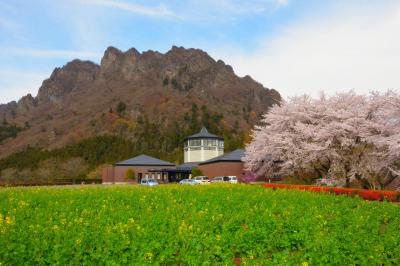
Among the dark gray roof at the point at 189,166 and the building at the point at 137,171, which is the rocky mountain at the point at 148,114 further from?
the building at the point at 137,171

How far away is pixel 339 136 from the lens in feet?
124

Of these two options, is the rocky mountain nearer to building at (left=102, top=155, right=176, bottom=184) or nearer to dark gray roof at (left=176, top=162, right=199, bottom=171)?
dark gray roof at (left=176, top=162, right=199, bottom=171)

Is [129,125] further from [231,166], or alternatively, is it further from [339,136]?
[339,136]

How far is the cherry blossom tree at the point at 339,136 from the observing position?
113 ft

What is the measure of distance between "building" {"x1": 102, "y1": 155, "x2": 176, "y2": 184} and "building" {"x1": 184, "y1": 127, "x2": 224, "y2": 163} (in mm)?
5417

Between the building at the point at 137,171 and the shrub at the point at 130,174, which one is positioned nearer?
the shrub at the point at 130,174

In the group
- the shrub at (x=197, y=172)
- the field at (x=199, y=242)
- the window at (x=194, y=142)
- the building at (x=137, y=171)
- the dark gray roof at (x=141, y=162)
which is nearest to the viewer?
the field at (x=199, y=242)

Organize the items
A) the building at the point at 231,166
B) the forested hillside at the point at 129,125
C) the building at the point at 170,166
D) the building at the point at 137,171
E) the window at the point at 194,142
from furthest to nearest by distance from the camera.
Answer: the forested hillside at the point at 129,125
the window at the point at 194,142
the building at the point at 137,171
the building at the point at 170,166
the building at the point at 231,166

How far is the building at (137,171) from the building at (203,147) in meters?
5.42

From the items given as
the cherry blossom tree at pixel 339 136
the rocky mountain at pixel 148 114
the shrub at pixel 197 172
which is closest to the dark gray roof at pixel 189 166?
the shrub at pixel 197 172

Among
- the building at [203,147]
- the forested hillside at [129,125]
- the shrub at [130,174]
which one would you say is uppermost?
the forested hillside at [129,125]

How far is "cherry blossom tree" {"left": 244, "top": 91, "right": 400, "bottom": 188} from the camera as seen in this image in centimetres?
3434

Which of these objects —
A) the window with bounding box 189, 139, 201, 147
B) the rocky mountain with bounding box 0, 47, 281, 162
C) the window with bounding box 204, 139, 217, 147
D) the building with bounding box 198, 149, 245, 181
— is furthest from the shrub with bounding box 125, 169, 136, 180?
the rocky mountain with bounding box 0, 47, 281, 162

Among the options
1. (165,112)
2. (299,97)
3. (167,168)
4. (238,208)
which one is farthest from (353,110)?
(165,112)
